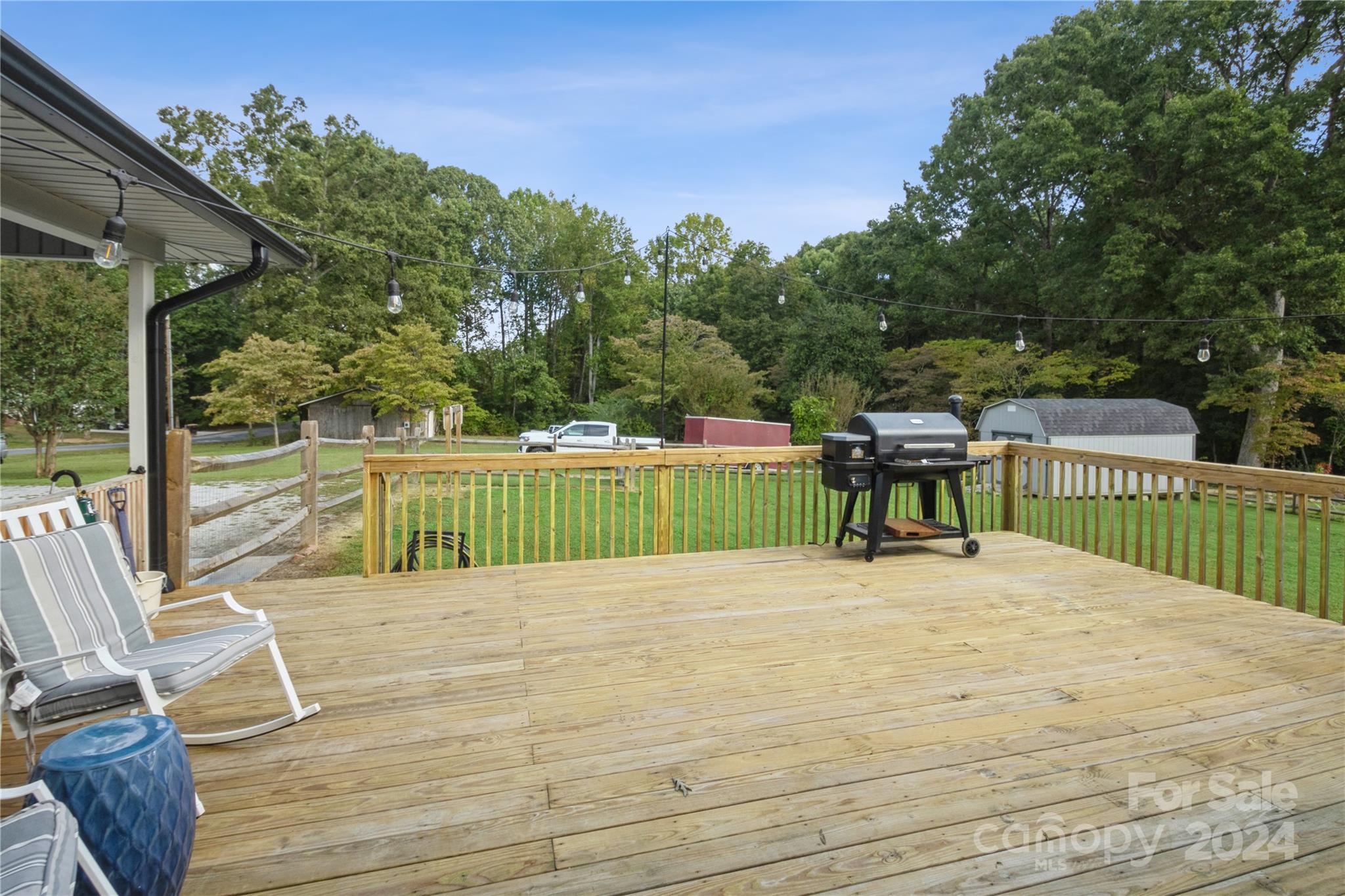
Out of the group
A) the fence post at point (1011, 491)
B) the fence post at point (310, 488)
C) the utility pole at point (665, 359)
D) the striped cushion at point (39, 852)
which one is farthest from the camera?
the utility pole at point (665, 359)

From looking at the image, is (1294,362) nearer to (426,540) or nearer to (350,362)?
(426,540)

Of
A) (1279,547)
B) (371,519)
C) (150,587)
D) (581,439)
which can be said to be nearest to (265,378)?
(581,439)

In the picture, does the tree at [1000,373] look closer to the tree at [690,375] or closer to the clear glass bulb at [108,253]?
the tree at [690,375]

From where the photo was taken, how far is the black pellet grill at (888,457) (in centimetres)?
445

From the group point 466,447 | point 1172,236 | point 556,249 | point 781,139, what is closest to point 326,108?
point 556,249

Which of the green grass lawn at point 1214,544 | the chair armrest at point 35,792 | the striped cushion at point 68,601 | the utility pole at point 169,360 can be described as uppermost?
the utility pole at point 169,360

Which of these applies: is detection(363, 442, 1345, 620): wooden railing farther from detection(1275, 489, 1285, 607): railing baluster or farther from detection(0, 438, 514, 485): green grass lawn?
detection(0, 438, 514, 485): green grass lawn

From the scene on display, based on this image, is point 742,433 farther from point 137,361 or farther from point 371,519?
point 137,361

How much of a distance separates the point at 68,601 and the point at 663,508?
323 cm

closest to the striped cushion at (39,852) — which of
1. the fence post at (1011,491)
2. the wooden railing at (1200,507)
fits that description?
the wooden railing at (1200,507)

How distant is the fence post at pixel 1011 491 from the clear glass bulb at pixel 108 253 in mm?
5733

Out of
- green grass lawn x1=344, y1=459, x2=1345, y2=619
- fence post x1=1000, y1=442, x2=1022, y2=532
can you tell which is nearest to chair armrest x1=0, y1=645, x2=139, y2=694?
green grass lawn x1=344, y1=459, x2=1345, y2=619

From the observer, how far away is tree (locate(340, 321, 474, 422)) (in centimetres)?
2006

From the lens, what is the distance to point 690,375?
21188 millimetres
